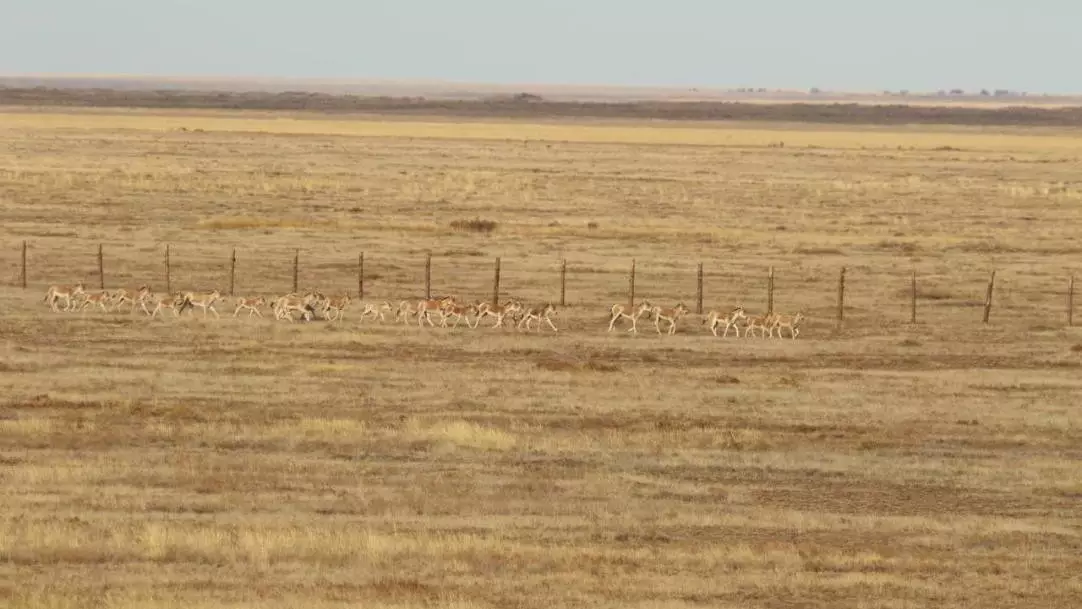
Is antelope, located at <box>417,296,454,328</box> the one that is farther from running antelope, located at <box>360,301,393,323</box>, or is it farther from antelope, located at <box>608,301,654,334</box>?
antelope, located at <box>608,301,654,334</box>

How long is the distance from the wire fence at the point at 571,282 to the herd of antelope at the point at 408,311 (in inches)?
115

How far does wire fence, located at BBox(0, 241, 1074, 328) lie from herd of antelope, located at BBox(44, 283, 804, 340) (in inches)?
115

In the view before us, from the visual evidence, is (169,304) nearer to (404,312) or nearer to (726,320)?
(404,312)

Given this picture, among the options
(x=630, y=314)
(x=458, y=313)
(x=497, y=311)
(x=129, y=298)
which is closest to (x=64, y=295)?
(x=129, y=298)

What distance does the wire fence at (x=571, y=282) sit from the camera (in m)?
43.3

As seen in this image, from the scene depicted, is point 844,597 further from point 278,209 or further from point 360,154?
point 360,154

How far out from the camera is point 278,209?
2753 inches

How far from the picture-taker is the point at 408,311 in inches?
1517

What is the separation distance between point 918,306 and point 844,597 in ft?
93.3

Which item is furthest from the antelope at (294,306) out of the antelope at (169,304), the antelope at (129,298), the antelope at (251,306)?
the antelope at (129,298)

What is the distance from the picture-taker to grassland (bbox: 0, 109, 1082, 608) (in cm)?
1738

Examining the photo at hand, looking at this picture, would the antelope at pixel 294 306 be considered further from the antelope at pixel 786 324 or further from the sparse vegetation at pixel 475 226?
the sparse vegetation at pixel 475 226

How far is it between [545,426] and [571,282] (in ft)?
71.5

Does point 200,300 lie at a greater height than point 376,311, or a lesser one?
greater
